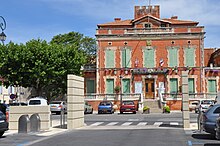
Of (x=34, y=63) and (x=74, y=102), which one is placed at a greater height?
(x=34, y=63)

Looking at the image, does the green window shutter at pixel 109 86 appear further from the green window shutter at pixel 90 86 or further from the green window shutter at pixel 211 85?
the green window shutter at pixel 211 85

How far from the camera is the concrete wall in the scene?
2144 centimetres

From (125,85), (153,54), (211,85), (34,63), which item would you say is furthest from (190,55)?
(34,63)

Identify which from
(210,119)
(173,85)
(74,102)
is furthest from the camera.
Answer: (173,85)

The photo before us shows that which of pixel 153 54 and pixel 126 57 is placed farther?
pixel 126 57

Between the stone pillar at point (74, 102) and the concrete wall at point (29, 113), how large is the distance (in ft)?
4.11

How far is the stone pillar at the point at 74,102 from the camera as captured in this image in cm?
2200

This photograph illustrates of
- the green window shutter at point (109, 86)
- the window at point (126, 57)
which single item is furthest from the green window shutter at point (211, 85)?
the green window shutter at point (109, 86)

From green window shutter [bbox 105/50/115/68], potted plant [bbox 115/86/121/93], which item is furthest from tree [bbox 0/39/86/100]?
potted plant [bbox 115/86/121/93]

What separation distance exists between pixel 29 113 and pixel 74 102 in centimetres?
257

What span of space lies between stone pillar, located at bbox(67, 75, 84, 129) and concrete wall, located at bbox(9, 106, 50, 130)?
4.11 ft

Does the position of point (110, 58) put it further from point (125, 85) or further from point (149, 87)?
point (149, 87)

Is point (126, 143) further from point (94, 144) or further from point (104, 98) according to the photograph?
point (104, 98)

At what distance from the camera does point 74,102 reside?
2255 centimetres
